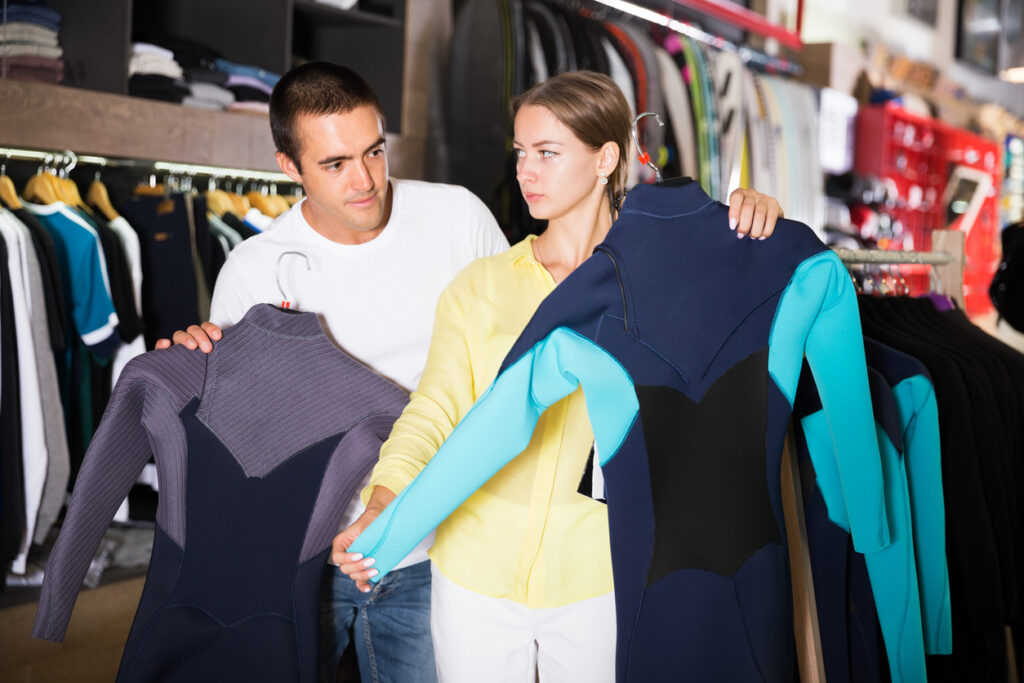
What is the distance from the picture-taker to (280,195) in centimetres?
320

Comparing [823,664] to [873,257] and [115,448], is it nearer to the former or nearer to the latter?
[873,257]

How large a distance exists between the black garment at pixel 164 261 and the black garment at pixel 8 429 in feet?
1.47

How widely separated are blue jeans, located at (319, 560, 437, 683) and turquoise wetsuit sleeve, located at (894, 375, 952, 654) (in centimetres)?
95

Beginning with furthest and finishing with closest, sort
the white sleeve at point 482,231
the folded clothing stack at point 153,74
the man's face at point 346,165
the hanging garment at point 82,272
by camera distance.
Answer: the folded clothing stack at point 153,74
the hanging garment at point 82,272
the white sleeve at point 482,231
the man's face at point 346,165

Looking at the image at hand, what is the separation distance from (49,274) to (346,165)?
1037 mm

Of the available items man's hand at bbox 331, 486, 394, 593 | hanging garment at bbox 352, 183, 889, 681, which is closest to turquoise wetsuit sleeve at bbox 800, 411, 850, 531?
hanging garment at bbox 352, 183, 889, 681

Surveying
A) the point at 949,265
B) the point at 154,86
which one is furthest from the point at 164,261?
the point at 949,265

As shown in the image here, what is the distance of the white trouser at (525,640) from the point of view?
1.41m

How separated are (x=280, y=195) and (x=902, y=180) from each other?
465 cm

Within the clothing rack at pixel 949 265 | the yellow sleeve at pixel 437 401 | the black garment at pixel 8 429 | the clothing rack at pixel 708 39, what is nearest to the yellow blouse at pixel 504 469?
the yellow sleeve at pixel 437 401

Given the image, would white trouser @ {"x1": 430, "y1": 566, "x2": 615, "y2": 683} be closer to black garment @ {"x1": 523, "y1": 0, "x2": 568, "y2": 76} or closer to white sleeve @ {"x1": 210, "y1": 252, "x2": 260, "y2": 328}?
white sleeve @ {"x1": 210, "y1": 252, "x2": 260, "y2": 328}

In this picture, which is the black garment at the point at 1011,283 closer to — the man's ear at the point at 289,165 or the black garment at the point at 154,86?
the man's ear at the point at 289,165

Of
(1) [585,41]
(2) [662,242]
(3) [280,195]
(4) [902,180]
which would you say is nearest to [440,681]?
(2) [662,242]

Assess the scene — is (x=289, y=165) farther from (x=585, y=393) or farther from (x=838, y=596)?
(x=838, y=596)
